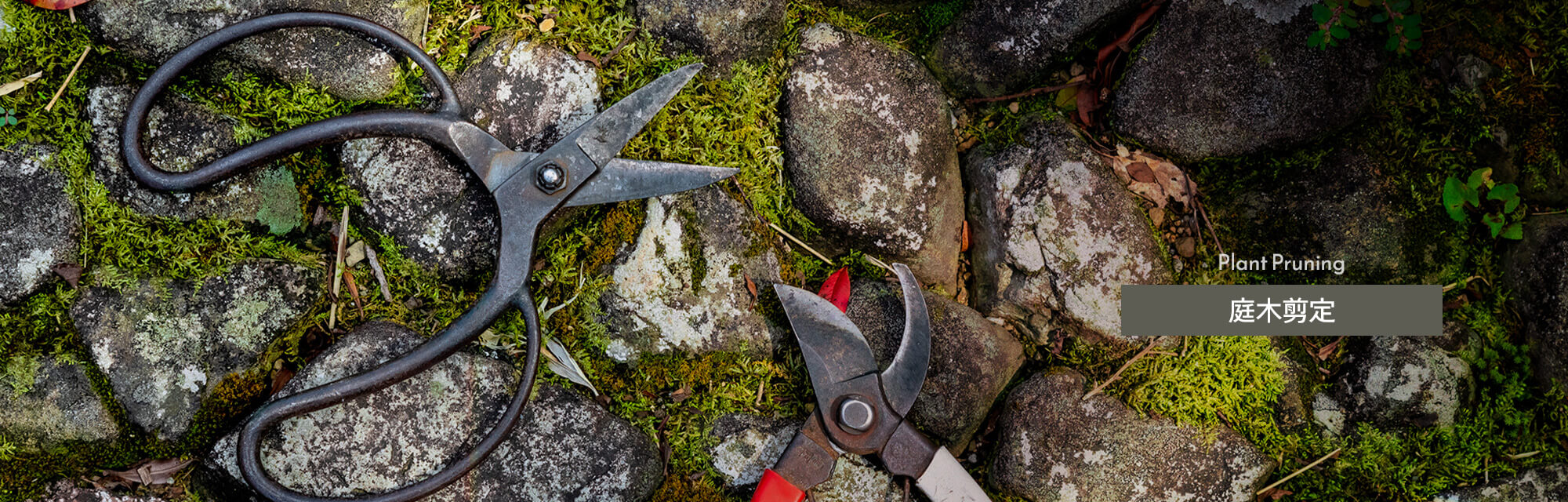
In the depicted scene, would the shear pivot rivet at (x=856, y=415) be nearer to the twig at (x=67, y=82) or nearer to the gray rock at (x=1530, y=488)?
the gray rock at (x=1530, y=488)

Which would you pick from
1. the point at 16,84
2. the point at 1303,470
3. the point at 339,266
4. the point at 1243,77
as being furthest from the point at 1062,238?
the point at 16,84

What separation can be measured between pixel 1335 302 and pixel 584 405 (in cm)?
229

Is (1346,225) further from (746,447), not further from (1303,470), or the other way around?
(746,447)

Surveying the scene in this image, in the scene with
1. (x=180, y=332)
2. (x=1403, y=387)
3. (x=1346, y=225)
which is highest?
(x=1346, y=225)

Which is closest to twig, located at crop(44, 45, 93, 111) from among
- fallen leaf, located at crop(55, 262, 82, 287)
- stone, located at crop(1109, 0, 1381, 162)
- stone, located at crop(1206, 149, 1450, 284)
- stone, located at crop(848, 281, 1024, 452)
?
fallen leaf, located at crop(55, 262, 82, 287)

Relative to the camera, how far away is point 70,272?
2.40 metres

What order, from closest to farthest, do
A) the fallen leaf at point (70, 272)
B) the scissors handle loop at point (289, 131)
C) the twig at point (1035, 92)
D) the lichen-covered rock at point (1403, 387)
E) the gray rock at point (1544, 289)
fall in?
1. the scissors handle loop at point (289, 131)
2. the fallen leaf at point (70, 272)
3. the gray rock at point (1544, 289)
4. the lichen-covered rock at point (1403, 387)
5. the twig at point (1035, 92)

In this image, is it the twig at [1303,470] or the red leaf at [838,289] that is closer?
the red leaf at [838,289]

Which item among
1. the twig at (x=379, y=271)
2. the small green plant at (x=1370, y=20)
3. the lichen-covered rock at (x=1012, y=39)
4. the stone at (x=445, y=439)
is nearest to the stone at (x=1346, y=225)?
the small green plant at (x=1370, y=20)

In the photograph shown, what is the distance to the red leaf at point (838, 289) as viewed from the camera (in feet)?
8.44

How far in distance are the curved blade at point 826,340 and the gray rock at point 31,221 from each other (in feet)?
6.36

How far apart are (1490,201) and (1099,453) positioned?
140 cm

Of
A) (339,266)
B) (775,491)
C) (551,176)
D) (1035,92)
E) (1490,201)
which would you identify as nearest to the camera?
(551,176)

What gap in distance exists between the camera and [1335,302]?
8.89 ft
